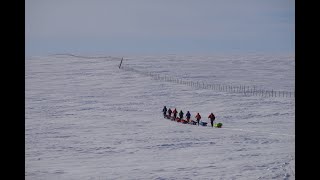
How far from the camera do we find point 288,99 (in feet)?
108

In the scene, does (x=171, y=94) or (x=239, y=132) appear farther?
(x=171, y=94)

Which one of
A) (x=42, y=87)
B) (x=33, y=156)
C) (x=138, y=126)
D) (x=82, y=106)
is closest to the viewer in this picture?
(x=33, y=156)

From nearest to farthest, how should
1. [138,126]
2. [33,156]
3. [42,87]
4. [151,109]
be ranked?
[33,156], [138,126], [151,109], [42,87]

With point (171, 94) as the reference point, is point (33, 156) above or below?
below

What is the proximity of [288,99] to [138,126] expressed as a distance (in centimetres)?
1691
